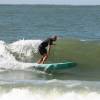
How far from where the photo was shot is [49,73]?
63.7 ft

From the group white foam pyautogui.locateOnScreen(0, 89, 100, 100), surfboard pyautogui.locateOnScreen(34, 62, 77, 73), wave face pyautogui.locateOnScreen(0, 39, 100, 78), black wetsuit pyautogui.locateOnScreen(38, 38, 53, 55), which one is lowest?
wave face pyautogui.locateOnScreen(0, 39, 100, 78)

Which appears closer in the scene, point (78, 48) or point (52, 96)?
point (52, 96)

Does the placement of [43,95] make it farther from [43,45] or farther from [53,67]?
[43,45]

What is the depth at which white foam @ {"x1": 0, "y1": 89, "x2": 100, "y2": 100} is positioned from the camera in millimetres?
13282

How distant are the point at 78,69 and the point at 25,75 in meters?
2.95

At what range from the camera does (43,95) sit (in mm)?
13594

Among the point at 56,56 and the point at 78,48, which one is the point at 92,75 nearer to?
the point at 56,56

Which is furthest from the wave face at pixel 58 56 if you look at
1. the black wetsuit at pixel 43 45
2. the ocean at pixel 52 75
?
the black wetsuit at pixel 43 45

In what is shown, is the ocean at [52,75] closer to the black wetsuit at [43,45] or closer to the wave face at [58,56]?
the wave face at [58,56]

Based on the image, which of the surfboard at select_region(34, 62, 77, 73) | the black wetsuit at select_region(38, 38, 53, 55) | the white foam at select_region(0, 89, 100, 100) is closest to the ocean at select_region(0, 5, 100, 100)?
the white foam at select_region(0, 89, 100, 100)

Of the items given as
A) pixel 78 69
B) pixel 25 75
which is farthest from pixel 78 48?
pixel 25 75

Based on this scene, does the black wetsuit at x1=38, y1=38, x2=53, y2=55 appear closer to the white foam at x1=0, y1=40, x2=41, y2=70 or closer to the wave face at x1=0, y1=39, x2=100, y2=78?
the wave face at x1=0, y1=39, x2=100, y2=78

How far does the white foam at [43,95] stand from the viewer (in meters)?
13.3

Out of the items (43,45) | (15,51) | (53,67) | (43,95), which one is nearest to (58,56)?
(15,51)
